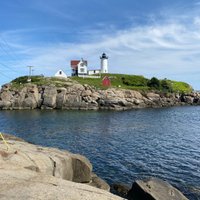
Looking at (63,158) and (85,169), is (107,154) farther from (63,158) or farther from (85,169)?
(63,158)

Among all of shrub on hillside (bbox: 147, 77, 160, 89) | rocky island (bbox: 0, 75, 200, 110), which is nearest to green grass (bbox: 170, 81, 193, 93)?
shrub on hillside (bbox: 147, 77, 160, 89)

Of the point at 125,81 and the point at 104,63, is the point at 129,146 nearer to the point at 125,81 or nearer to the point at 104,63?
the point at 125,81

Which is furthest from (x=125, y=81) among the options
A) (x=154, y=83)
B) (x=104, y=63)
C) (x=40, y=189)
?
(x=40, y=189)

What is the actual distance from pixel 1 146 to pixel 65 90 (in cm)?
9904

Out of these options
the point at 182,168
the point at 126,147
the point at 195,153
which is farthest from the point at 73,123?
the point at 182,168

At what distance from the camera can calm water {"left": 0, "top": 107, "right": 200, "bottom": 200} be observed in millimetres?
36531

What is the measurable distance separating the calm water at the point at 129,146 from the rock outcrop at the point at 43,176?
296 inches

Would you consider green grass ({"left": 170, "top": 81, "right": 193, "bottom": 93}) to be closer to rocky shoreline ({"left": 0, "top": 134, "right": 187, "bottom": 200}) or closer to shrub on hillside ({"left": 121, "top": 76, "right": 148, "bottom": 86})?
shrub on hillside ({"left": 121, "top": 76, "right": 148, "bottom": 86})

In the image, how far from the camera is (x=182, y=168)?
39.2 metres

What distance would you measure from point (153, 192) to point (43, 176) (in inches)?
360

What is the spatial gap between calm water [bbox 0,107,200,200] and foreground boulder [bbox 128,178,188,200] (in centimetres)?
564

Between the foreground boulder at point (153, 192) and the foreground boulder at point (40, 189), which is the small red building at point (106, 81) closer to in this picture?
the foreground boulder at point (153, 192)

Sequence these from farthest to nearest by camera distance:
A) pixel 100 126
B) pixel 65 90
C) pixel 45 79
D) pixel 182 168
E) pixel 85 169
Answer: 1. pixel 45 79
2. pixel 65 90
3. pixel 100 126
4. pixel 182 168
5. pixel 85 169

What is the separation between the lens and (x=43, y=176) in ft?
64.7
